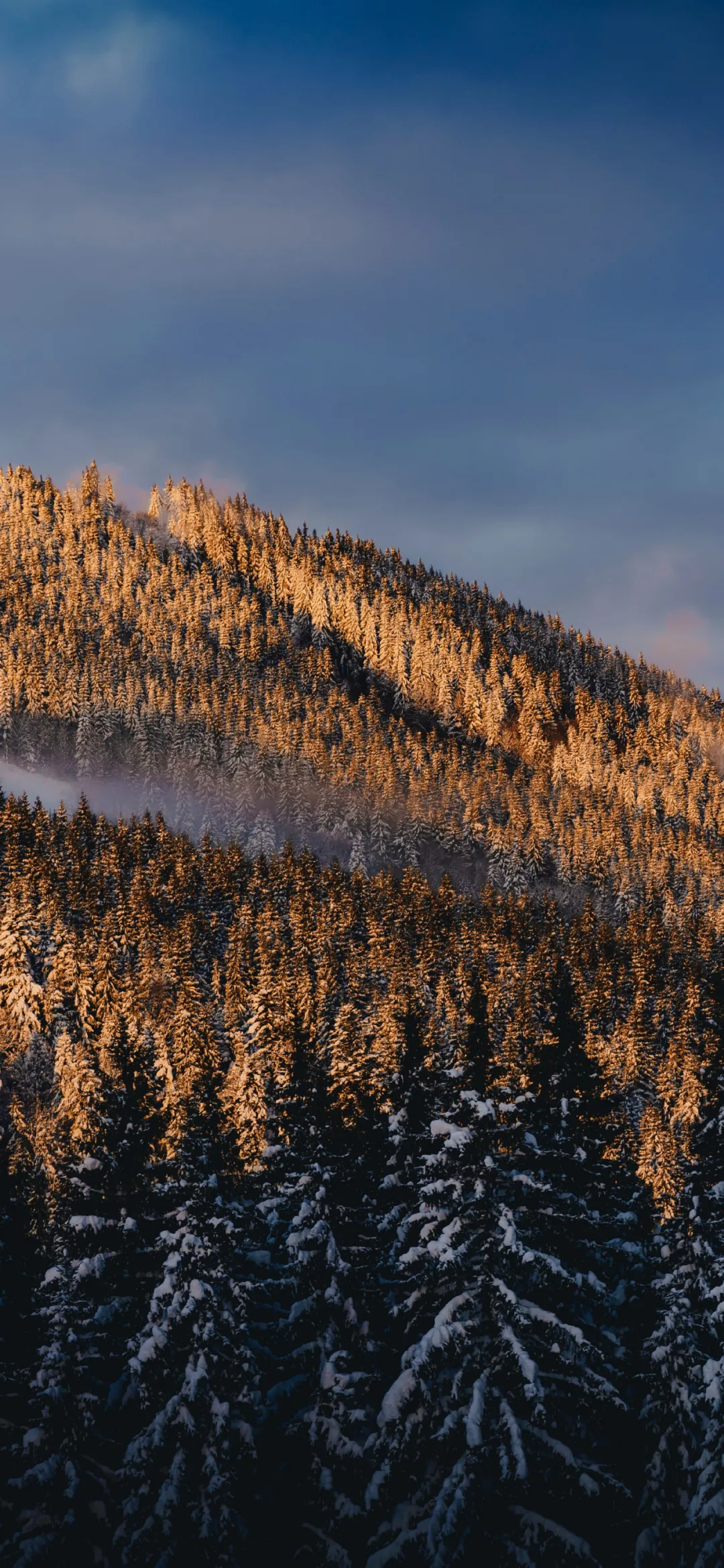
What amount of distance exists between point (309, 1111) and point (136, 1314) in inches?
299

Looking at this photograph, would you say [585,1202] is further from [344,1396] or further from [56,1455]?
[56,1455]

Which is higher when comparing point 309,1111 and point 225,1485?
point 309,1111

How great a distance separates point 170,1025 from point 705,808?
142394 millimetres

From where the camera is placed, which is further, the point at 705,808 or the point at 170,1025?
the point at 705,808

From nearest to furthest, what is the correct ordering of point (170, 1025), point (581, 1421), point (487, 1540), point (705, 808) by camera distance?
point (487, 1540) → point (581, 1421) → point (170, 1025) → point (705, 808)

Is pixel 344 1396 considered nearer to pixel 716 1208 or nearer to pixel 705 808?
pixel 716 1208

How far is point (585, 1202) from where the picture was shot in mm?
25156

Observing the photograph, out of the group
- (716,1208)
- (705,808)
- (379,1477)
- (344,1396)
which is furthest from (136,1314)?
(705,808)

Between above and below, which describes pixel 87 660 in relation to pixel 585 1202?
above

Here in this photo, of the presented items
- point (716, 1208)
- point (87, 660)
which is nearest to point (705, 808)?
point (87, 660)

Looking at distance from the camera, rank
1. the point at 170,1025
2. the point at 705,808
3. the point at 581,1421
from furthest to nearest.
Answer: the point at 705,808, the point at 170,1025, the point at 581,1421

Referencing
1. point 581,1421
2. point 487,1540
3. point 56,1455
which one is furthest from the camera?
point 56,1455

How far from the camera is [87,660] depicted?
183 meters

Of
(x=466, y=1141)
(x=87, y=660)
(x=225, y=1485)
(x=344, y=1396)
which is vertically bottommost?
(x=225, y=1485)
